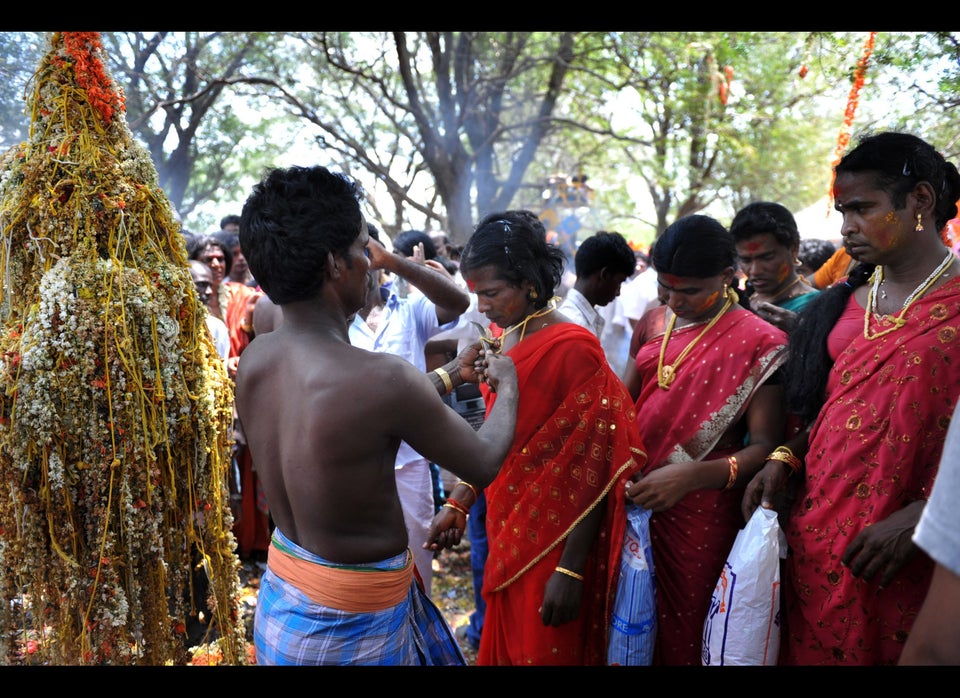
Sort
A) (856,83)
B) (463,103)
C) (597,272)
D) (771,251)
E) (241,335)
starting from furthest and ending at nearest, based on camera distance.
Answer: (463,103) < (241,335) < (856,83) < (597,272) < (771,251)

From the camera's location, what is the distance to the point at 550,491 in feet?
8.46

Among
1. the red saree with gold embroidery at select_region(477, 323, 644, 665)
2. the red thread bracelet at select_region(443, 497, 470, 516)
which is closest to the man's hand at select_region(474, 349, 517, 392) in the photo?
the red saree with gold embroidery at select_region(477, 323, 644, 665)

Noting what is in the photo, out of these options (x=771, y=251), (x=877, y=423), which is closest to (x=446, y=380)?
(x=877, y=423)

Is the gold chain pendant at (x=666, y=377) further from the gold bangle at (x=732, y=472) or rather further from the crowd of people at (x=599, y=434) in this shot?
the gold bangle at (x=732, y=472)

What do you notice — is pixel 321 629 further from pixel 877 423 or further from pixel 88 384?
pixel 877 423

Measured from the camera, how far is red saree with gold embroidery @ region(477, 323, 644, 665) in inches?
101

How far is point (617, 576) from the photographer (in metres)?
2.54

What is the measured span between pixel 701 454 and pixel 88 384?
2.18m

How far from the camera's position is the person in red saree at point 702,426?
2.61 meters

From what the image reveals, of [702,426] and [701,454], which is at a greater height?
[702,426]

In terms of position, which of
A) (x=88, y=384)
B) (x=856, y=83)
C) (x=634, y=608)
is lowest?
(x=634, y=608)

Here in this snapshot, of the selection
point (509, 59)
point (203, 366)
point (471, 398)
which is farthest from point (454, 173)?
point (203, 366)

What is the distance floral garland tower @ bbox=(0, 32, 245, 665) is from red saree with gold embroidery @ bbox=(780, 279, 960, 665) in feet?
7.28

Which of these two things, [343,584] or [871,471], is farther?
[871,471]
